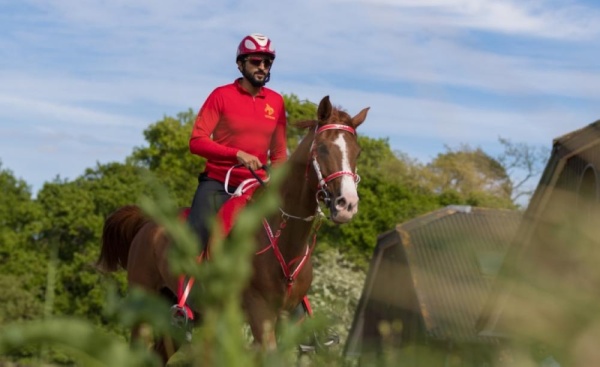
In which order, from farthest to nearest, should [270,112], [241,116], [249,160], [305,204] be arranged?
[270,112] < [241,116] < [305,204] < [249,160]

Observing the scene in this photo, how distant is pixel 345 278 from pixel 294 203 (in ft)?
168

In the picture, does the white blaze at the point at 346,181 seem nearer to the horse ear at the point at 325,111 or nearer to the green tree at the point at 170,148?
the horse ear at the point at 325,111

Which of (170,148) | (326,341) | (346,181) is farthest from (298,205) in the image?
(170,148)

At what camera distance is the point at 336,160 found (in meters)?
7.38

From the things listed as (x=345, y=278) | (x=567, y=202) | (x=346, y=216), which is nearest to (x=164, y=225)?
(x=567, y=202)

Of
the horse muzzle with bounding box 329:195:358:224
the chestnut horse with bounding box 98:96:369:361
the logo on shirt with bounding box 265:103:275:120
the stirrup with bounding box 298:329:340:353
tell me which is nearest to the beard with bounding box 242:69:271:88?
the logo on shirt with bounding box 265:103:275:120

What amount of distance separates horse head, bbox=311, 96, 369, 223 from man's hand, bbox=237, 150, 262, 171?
14.7 inches

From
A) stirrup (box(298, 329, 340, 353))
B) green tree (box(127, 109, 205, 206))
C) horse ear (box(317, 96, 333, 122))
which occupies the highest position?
green tree (box(127, 109, 205, 206))

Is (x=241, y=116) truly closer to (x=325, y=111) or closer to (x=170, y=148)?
(x=325, y=111)

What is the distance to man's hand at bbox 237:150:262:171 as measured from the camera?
7.40 m

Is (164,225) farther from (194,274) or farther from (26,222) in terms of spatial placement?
(26,222)

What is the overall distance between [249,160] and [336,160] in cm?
54

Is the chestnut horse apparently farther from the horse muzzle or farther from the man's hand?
the man's hand

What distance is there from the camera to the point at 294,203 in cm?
801
